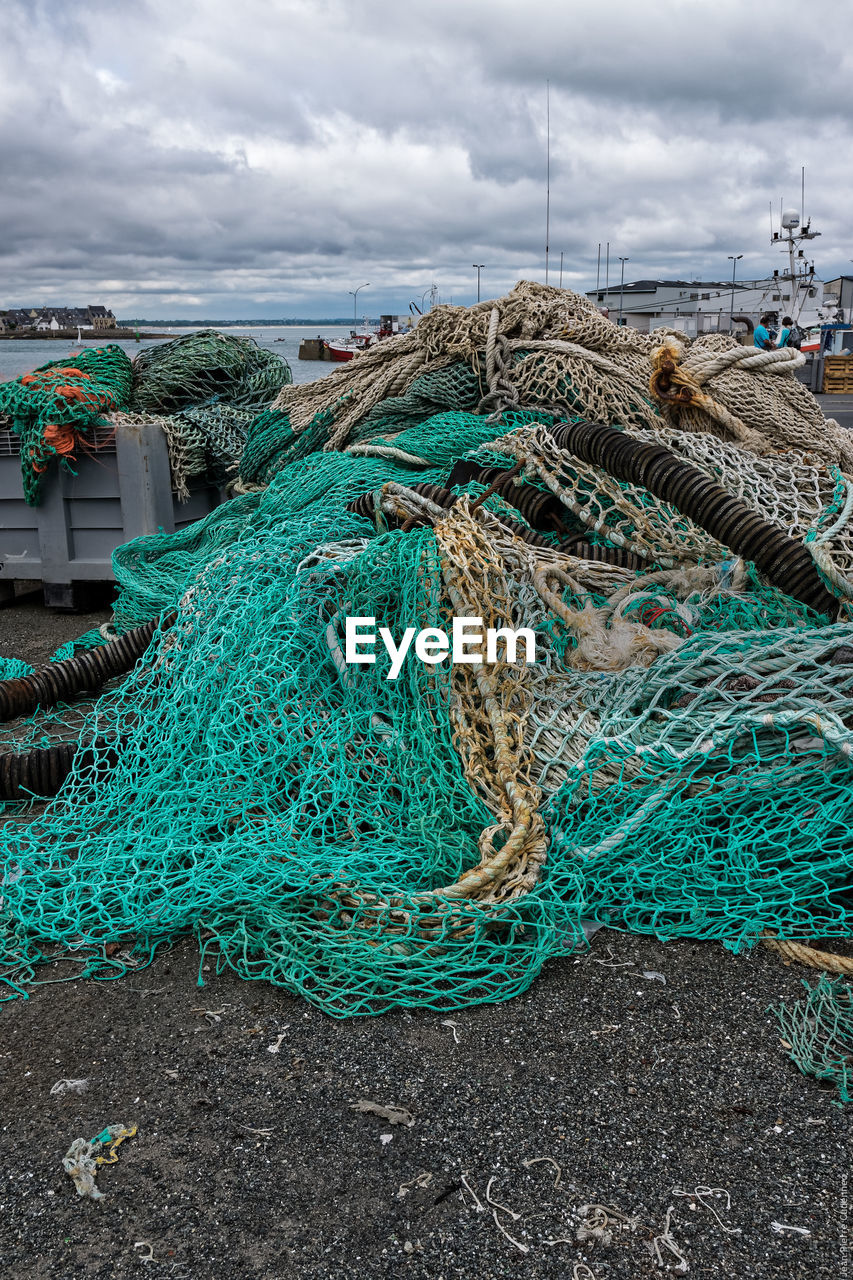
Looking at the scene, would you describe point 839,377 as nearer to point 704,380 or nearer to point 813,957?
point 704,380

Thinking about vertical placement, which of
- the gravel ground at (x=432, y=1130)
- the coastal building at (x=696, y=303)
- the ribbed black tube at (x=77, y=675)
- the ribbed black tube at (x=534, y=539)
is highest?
the coastal building at (x=696, y=303)

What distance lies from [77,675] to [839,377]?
25.8 m

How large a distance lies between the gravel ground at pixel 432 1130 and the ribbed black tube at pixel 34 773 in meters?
1.08

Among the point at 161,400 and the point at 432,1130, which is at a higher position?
the point at 161,400

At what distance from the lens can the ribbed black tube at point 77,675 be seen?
4242mm

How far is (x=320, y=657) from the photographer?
11.2 feet

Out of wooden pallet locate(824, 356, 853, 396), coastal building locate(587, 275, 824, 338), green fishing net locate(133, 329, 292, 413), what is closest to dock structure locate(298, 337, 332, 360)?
coastal building locate(587, 275, 824, 338)

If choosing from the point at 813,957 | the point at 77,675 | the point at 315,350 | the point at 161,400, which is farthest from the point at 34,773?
the point at 315,350

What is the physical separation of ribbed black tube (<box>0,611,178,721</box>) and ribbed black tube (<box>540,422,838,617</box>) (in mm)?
2148

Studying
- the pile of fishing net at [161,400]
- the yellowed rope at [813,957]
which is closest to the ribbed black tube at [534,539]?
the yellowed rope at [813,957]

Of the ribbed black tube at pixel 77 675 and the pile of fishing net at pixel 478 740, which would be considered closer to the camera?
the pile of fishing net at pixel 478 740

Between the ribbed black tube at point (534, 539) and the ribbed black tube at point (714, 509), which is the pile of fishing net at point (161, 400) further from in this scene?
the ribbed black tube at point (714, 509)

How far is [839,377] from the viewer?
84.2 feet

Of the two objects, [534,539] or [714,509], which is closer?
[714,509]
